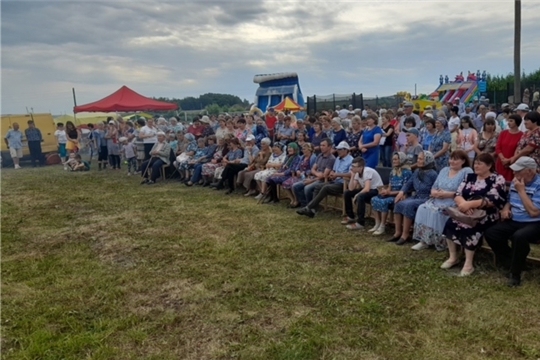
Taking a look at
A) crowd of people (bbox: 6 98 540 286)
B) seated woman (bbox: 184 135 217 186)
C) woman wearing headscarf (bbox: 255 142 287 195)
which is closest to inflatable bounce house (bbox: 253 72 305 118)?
crowd of people (bbox: 6 98 540 286)

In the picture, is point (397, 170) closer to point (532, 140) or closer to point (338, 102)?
point (532, 140)

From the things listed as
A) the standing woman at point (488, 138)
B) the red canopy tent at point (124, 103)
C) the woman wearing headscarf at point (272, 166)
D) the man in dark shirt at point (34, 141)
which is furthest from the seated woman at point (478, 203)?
the man in dark shirt at point (34, 141)

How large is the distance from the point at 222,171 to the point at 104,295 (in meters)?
5.76

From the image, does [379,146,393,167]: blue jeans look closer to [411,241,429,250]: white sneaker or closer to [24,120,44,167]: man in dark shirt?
[411,241,429,250]: white sneaker

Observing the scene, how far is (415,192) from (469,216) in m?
1.10

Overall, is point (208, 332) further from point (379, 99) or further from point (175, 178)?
point (379, 99)

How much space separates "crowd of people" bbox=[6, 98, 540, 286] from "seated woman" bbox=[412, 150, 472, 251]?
12mm

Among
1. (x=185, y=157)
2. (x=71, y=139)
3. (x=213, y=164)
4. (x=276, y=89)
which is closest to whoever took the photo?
(x=213, y=164)

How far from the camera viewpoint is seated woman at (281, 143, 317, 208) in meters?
7.72

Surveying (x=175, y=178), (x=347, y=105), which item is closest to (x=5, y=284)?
(x=175, y=178)

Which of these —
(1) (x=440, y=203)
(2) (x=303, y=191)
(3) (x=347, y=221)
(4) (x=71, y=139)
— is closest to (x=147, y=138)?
(4) (x=71, y=139)

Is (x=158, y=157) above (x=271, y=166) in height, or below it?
above

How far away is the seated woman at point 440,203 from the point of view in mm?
4809

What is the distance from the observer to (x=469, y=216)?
4.39 meters
